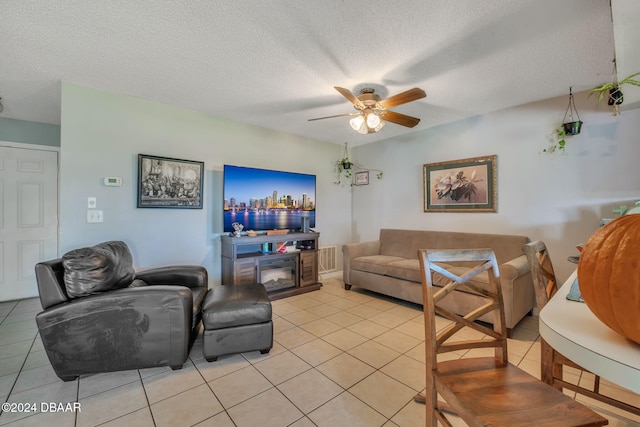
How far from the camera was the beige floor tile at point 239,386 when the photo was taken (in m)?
1.63

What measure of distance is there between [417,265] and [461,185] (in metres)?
1.33

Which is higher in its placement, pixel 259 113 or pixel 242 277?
pixel 259 113

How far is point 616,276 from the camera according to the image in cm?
60

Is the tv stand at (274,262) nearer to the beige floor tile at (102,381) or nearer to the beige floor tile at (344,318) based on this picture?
the beige floor tile at (344,318)

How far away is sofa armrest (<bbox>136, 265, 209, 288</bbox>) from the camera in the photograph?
8.21ft

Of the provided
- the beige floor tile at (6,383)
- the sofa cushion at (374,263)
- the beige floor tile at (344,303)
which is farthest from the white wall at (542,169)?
the beige floor tile at (6,383)

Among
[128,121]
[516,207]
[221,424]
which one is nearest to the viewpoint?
[221,424]

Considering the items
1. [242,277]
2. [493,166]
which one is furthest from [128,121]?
[493,166]

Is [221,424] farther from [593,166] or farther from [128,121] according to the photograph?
[593,166]

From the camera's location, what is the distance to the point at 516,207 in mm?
3143

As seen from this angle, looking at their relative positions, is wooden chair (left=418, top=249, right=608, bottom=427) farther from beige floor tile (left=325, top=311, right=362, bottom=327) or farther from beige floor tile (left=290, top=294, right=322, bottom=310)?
beige floor tile (left=290, top=294, right=322, bottom=310)

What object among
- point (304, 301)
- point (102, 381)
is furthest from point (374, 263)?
point (102, 381)

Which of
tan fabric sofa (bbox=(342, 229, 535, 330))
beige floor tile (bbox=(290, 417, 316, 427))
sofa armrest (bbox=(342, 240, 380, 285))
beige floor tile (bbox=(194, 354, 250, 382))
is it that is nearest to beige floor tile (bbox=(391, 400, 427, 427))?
beige floor tile (bbox=(290, 417, 316, 427))

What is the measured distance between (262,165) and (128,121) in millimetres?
1671
